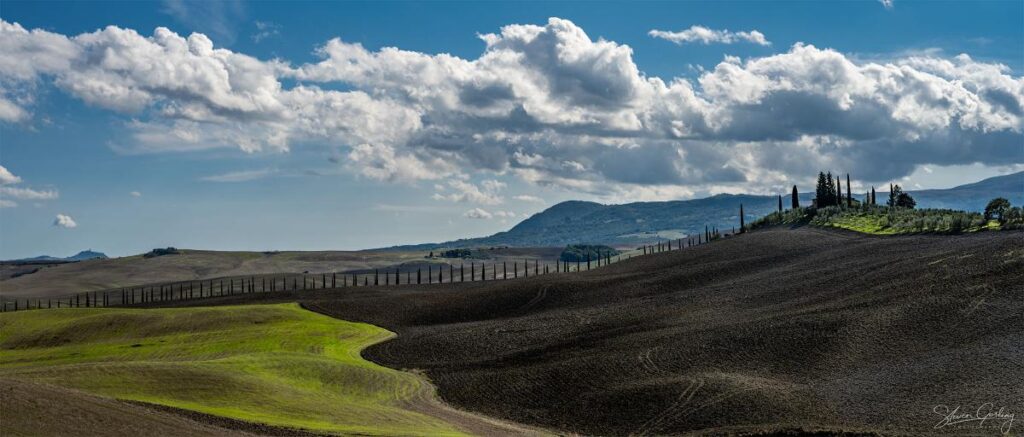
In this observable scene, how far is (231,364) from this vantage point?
6506 centimetres

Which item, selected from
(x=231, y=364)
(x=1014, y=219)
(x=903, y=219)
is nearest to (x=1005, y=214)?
(x=1014, y=219)

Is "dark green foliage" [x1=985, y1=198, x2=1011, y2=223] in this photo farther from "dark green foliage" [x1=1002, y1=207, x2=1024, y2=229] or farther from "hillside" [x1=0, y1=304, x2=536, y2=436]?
"hillside" [x1=0, y1=304, x2=536, y2=436]

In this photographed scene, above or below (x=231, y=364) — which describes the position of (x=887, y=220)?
above

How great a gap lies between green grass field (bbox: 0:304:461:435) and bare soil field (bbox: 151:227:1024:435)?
17.3ft

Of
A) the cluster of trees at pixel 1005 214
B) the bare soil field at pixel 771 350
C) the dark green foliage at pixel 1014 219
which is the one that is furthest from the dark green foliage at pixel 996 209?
the bare soil field at pixel 771 350

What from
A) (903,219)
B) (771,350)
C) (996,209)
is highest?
(996,209)

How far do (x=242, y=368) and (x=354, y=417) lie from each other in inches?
670

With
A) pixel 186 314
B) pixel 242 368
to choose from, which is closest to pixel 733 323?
pixel 242 368

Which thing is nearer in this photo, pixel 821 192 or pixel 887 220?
pixel 887 220

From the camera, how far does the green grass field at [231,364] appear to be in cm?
5097

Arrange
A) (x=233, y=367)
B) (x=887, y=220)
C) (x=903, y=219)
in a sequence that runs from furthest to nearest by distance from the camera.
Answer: (x=887, y=220) < (x=903, y=219) < (x=233, y=367)

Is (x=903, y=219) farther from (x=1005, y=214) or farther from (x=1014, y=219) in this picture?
(x=1014, y=219)

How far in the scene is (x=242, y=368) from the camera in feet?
211

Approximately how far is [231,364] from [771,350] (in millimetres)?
36864
